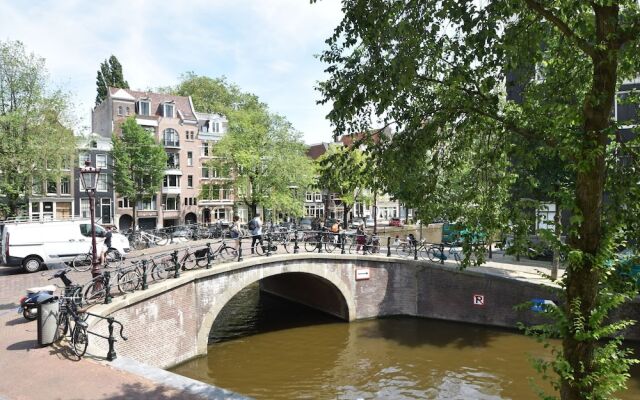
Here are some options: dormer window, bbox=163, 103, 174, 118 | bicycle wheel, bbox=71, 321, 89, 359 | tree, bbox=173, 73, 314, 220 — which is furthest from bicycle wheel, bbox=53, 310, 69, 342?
dormer window, bbox=163, 103, 174, 118

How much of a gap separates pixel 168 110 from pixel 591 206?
149ft

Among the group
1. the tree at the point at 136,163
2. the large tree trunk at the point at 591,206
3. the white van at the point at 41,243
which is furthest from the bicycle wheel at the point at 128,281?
the tree at the point at 136,163

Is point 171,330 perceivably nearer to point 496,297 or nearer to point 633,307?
point 496,297

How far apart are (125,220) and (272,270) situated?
102ft

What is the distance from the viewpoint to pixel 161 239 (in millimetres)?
25828

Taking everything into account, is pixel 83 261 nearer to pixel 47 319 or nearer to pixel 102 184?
pixel 47 319

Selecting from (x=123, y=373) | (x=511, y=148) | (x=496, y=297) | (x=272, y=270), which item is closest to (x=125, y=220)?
(x=272, y=270)

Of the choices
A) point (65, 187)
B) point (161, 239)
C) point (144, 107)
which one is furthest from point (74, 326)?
point (144, 107)

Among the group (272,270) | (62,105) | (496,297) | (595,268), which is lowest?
(496,297)

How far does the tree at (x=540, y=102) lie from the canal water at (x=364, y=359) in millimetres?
5305

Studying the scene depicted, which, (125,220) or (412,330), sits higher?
(125,220)

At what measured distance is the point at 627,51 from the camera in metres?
5.73

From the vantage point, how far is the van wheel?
18234 millimetres

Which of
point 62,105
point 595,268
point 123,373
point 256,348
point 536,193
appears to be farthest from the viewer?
point 62,105
